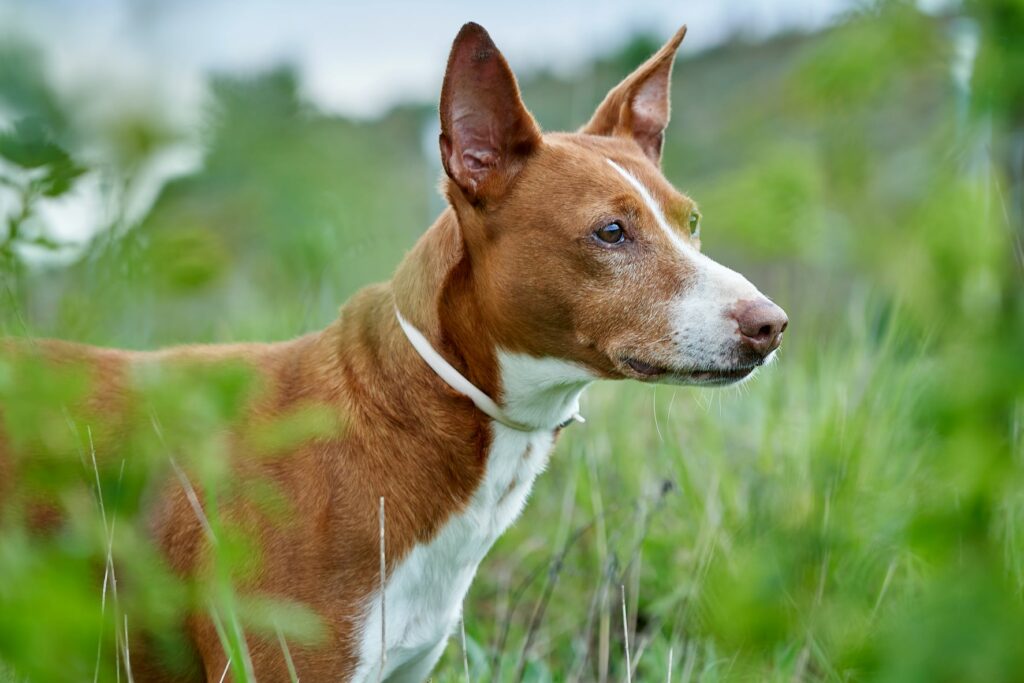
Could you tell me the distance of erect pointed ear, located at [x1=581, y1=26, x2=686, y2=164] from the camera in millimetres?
3137

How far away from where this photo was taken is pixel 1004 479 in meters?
0.80

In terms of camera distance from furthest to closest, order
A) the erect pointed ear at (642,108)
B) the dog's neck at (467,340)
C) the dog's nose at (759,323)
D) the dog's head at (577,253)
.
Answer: the erect pointed ear at (642,108) → the dog's neck at (467,340) → the dog's head at (577,253) → the dog's nose at (759,323)

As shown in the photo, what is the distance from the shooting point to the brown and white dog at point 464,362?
2428 millimetres

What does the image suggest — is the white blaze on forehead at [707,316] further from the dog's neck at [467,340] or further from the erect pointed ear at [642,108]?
the erect pointed ear at [642,108]

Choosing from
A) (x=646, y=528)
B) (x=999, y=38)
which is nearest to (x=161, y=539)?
(x=646, y=528)

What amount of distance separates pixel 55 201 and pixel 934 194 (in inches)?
32.1

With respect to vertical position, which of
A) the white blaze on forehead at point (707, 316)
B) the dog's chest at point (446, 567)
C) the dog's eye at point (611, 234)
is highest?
the dog's eye at point (611, 234)

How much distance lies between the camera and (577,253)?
8.58 ft

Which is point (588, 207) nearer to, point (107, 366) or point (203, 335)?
point (107, 366)

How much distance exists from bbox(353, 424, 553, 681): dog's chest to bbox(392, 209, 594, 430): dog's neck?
9 cm

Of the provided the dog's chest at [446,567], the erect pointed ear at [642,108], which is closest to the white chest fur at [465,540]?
the dog's chest at [446,567]

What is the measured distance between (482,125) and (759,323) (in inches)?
33.7

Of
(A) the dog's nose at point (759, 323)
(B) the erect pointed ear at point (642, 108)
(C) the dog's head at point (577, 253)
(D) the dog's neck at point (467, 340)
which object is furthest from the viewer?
(B) the erect pointed ear at point (642, 108)

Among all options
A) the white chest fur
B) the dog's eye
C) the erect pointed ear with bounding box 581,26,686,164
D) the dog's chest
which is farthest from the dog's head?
the erect pointed ear with bounding box 581,26,686,164
